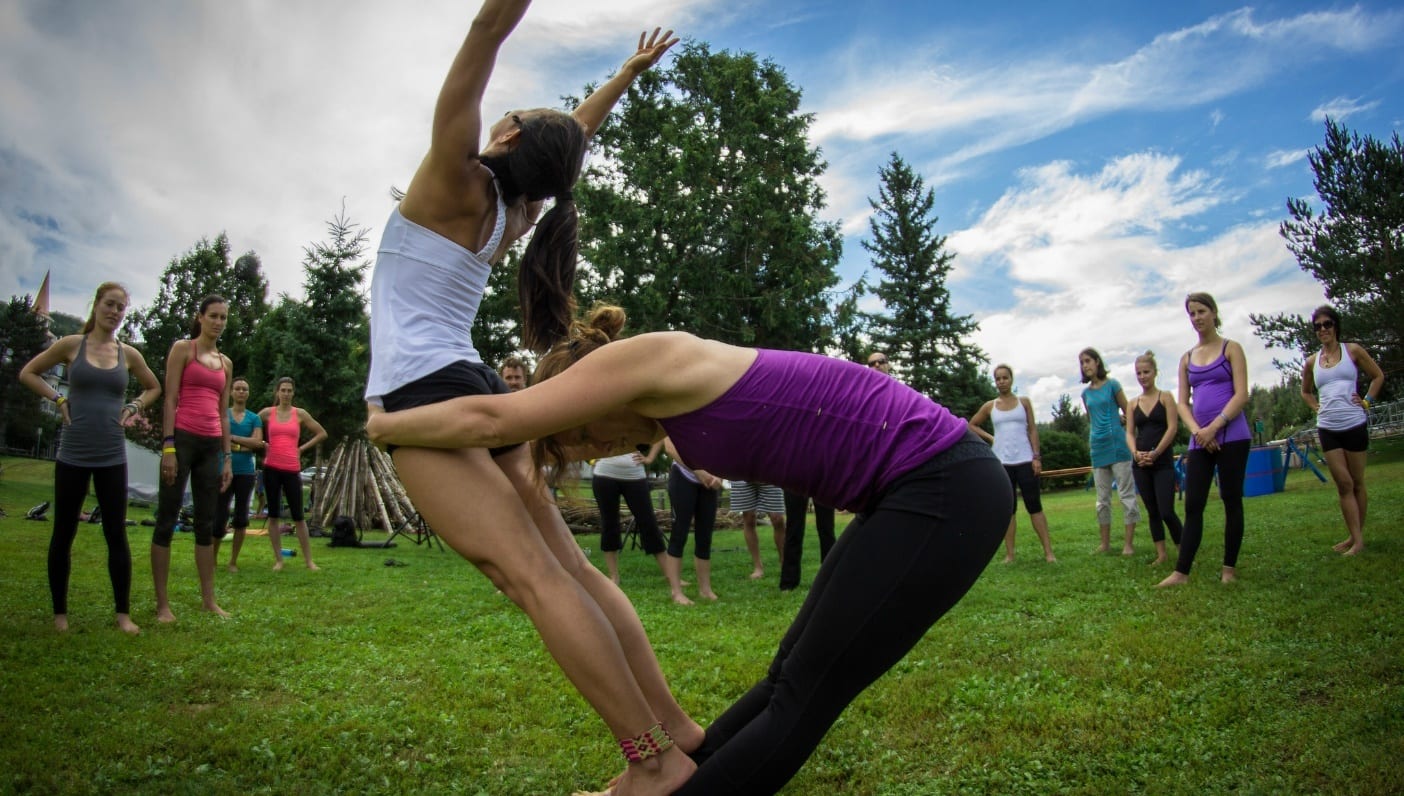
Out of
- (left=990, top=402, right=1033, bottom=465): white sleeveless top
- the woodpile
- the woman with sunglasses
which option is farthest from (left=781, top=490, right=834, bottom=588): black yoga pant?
the woodpile

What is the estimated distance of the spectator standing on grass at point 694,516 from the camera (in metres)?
7.94

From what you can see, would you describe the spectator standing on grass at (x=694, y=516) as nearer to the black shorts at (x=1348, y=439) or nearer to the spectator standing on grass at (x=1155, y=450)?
the spectator standing on grass at (x=1155, y=450)

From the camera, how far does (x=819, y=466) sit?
7.39 feet

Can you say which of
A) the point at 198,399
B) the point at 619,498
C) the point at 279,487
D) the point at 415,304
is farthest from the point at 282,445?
the point at 415,304

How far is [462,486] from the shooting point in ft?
8.31

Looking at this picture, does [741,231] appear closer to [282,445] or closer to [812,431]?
[282,445]

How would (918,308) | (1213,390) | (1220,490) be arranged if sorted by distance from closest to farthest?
(1220,490) < (1213,390) < (918,308)

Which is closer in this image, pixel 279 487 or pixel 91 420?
pixel 91 420

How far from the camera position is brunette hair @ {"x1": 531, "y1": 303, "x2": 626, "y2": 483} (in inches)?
103

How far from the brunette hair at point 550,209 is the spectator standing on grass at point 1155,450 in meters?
7.09

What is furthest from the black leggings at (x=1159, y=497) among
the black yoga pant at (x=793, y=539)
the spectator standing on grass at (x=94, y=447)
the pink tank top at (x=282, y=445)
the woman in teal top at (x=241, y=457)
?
the woman in teal top at (x=241, y=457)

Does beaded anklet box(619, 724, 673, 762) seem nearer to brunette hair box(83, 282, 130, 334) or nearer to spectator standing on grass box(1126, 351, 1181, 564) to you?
brunette hair box(83, 282, 130, 334)

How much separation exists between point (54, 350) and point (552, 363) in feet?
17.1

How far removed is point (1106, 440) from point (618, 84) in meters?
8.21
